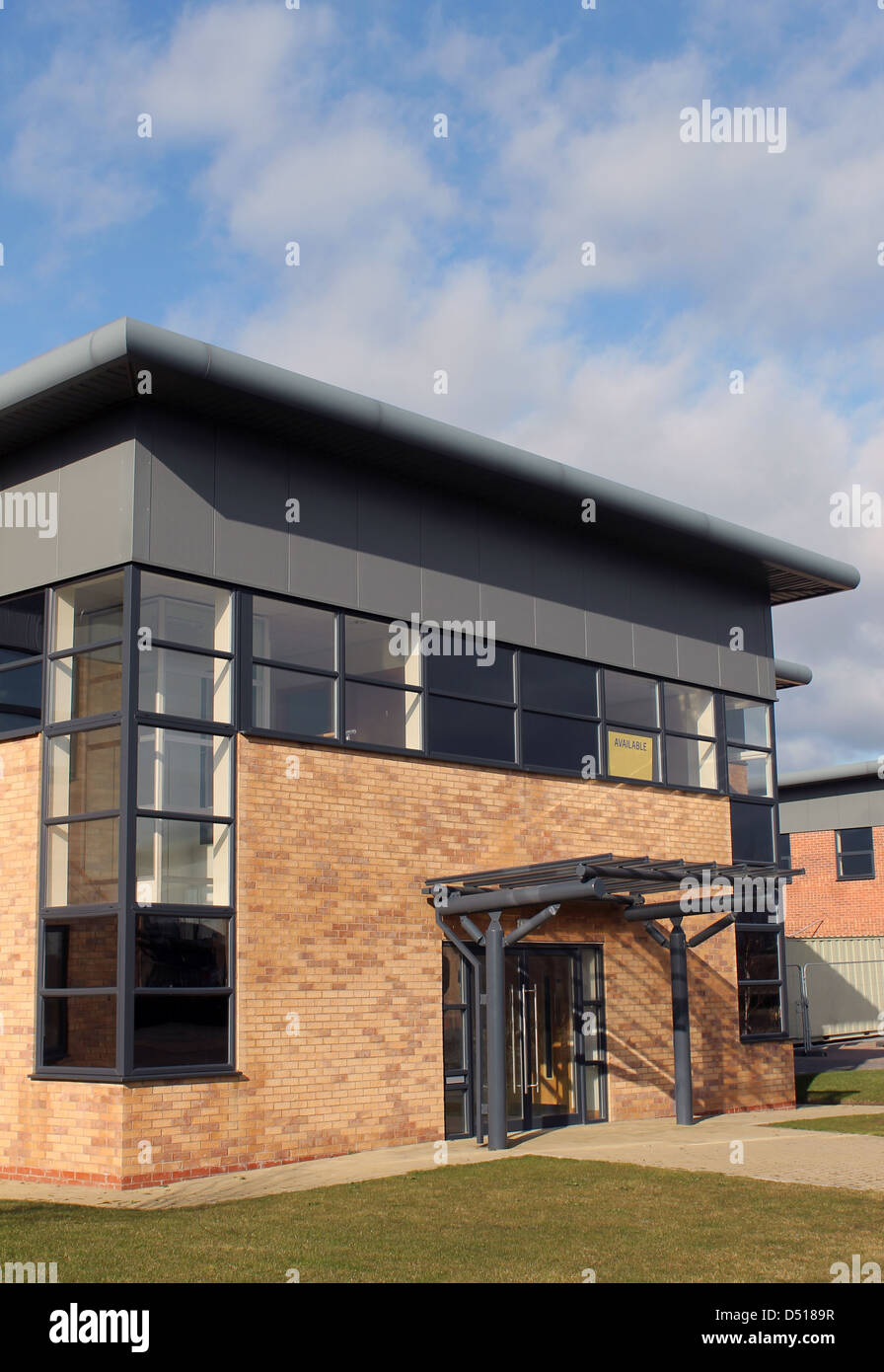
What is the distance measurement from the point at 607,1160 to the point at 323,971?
345 cm

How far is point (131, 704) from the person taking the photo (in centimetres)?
1340

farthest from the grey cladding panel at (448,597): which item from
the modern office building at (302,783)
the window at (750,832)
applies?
the window at (750,832)

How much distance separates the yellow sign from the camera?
61.0ft

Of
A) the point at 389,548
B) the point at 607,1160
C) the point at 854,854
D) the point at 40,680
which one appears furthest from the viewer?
the point at 854,854

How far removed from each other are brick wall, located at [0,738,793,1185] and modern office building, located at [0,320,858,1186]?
4cm

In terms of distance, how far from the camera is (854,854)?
37156mm

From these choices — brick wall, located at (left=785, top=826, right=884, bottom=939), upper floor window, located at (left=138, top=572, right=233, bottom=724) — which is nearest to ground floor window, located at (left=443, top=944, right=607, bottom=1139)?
upper floor window, located at (left=138, top=572, right=233, bottom=724)

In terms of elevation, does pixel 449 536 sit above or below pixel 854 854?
above

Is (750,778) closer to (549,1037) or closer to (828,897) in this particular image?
(549,1037)
